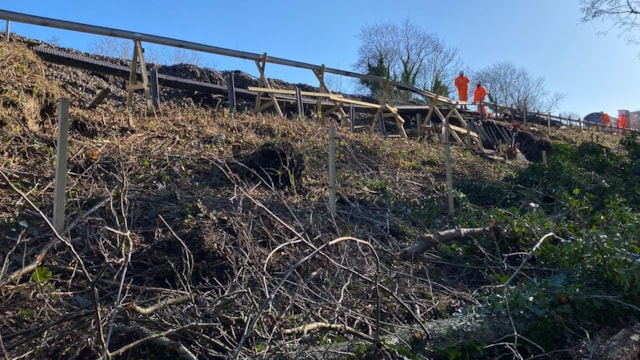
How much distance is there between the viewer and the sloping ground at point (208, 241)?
367 cm

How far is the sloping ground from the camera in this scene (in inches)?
144

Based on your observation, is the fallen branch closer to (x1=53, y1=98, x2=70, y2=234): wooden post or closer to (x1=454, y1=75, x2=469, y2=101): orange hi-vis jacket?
(x1=53, y1=98, x2=70, y2=234): wooden post

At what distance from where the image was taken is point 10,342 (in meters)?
3.46

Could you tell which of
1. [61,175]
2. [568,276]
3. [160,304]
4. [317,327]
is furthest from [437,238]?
[61,175]

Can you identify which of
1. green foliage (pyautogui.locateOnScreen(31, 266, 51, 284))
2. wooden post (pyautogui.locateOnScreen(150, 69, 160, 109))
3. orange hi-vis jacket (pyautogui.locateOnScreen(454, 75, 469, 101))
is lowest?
green foliage (pyautogui.locateOnScreen(31, 266, 51, 284))

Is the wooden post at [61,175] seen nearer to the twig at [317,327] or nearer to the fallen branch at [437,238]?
the twig at [317,327]

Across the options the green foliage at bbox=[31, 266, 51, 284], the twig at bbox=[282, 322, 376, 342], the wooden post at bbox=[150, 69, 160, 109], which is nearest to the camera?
the twig at bbox=[282, 322, 376, 342]

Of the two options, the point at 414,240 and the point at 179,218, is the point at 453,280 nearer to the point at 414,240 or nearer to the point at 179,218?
the point at 414,240

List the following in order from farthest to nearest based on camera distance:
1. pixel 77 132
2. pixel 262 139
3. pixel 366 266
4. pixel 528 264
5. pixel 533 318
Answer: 1. pixel 262 139
2. pixel 77 132
3. pixel 528 264
4. pixel 366 266
5. pixel 533 318

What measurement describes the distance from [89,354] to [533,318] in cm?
335

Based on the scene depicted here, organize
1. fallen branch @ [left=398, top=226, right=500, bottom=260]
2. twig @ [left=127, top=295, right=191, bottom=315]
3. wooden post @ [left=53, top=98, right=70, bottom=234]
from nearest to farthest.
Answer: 1. twig @ [left=127, top=295, right=191, bottom=315]
2. wooden post @ [left=53, top=98, right=70, bottom=234]
3. fallen branch @ [left=398, top=226, right=500, bottom=260]

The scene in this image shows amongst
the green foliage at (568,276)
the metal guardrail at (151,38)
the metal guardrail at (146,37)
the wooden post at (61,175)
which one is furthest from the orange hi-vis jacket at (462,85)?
the wooden post at (61,175)

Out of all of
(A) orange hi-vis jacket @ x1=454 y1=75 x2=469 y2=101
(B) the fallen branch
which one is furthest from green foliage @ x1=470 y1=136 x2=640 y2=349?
(A) orange hi-vis jacket @ x1=454 y1=75 x2=469 y2=101

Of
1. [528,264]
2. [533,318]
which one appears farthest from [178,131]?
[533,318]
